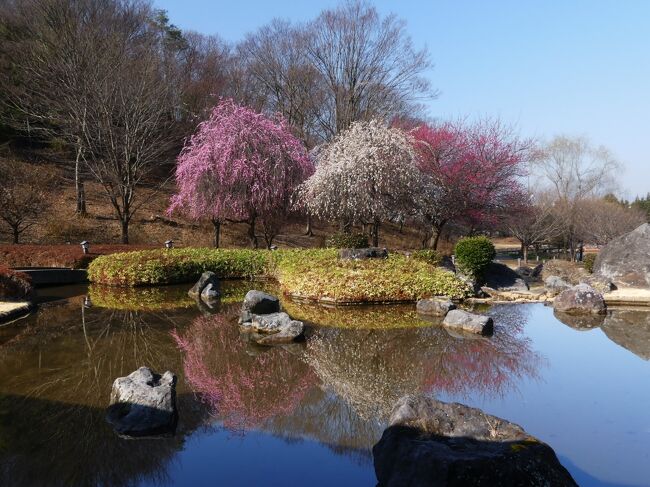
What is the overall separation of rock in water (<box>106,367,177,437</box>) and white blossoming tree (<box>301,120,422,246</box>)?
1374 cm

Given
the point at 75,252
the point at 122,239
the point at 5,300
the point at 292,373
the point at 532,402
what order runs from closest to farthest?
the point at 532,402, the point at 292,373, the point at 5,300, the point at 75,252, the point at 122,239

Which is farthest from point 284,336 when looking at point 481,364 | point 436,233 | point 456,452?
point 436,233

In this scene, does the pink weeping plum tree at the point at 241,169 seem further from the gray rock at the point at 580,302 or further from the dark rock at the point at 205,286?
the gray rock at the point at 580,302

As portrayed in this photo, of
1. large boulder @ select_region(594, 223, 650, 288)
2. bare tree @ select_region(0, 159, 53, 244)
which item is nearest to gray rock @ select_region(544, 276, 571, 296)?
large boulder @ select_region(594, 223, 650, 288)

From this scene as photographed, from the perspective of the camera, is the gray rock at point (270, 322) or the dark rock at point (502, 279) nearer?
the gray rock at point (270, 322)

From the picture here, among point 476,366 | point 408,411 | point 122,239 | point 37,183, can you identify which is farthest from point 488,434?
point 37,183

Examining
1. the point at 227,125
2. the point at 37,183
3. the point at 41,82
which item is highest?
the point at 41,82

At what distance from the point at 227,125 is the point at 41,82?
11705mm

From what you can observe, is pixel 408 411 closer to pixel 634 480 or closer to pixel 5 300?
pixel 634 480

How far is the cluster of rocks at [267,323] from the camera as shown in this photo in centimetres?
925

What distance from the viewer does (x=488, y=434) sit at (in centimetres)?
445

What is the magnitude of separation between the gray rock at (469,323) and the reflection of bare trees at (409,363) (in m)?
0.24

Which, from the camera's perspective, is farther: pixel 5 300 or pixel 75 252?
pixel 75 252

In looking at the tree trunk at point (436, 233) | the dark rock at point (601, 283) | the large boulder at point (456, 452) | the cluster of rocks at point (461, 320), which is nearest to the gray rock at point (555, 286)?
the dark rock at point (601, 283)
